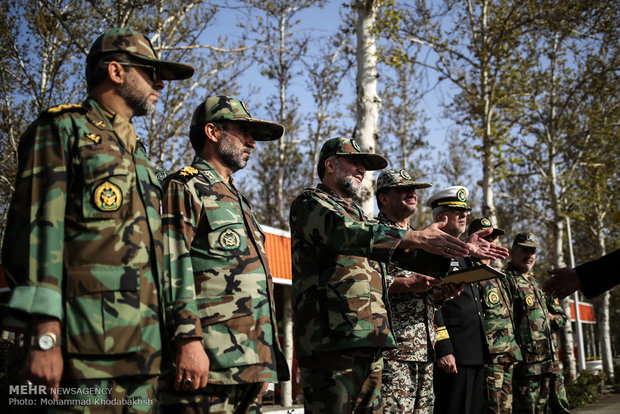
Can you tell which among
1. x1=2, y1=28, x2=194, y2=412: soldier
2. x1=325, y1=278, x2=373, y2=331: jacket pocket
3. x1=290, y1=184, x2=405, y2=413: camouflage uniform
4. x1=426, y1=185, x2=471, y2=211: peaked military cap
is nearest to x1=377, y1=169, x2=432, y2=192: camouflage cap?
x1=426, y1=185, x2=471, y2=211: peaked military cap

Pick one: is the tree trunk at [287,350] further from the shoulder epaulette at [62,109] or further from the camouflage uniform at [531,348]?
the shoulder epaulette at [62,109]

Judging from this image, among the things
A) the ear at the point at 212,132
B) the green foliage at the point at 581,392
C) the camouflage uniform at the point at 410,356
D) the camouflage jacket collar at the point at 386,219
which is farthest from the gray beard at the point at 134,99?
the green foliage at the point at 581,392

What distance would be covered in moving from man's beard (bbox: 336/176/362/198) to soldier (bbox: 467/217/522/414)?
231 cm

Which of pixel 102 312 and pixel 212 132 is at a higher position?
pixel 212 132

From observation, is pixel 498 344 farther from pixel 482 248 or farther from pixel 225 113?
pixel 225 113

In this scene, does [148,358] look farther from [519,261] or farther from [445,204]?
[519,261]

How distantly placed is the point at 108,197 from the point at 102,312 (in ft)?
1.52

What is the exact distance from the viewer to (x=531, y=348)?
23.5 ft

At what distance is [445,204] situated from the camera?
5.71 metres

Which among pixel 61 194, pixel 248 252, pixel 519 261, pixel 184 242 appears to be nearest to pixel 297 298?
pixel 248 252

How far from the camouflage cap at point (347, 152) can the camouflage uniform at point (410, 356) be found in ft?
2.88

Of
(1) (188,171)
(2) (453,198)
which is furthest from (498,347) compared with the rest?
(1) (188,171)

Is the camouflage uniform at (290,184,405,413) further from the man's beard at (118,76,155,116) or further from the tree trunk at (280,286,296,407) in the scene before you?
the tree trunk at (280,286,296,407)

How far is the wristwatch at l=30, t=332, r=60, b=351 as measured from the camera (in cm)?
207
